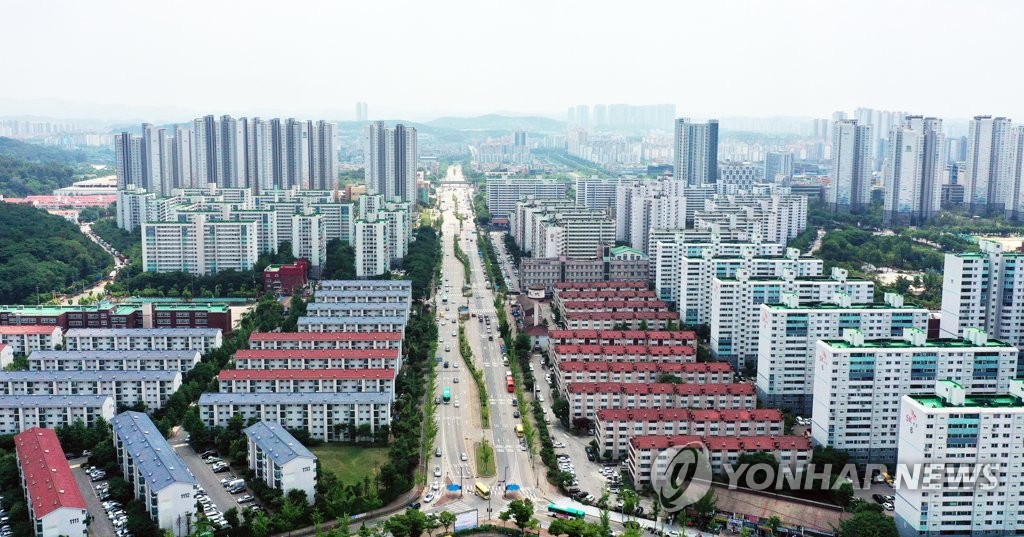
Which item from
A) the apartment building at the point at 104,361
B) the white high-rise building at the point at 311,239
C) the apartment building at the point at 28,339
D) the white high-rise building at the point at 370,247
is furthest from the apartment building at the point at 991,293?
the white high-rise building at the point at 311,239

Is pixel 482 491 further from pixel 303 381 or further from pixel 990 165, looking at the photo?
pixel 990 165

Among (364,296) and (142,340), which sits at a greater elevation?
(364,296)

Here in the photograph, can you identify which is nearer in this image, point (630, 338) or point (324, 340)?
point (324, 340)

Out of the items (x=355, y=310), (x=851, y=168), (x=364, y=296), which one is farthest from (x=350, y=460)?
(x=851, y=168)

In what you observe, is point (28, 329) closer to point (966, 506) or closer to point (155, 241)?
point (155, 241)

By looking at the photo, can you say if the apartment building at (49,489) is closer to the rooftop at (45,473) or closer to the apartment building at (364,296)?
the rooftop at (45,473)

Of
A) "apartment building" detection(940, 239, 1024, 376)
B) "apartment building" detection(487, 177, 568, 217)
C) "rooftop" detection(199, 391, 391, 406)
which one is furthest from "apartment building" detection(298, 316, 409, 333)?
"apartment building" detection(487, 177, 568, 217)

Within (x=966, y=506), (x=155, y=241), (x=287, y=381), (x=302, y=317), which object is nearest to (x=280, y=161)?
(x=155, y=241)

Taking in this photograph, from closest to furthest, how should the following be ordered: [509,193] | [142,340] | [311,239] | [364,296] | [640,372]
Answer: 1. [640,372]
2. [142,340]
3. [364,296]
4. [311,239]
5. [509,193]
